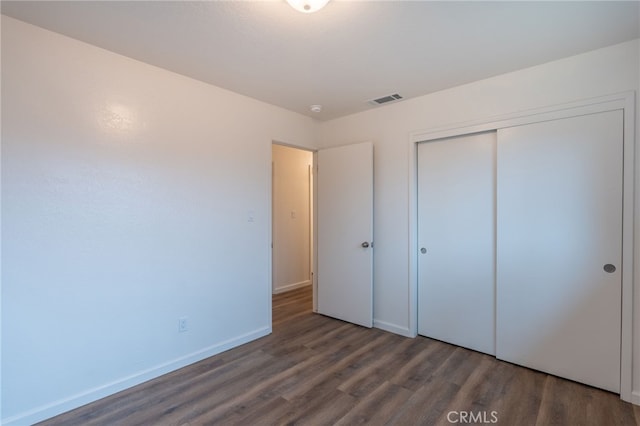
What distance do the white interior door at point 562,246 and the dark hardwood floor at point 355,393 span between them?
23cm

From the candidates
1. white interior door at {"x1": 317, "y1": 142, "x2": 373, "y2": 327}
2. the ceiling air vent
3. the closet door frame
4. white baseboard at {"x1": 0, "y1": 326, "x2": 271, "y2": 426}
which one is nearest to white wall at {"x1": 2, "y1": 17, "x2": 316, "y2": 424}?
white baseboard at {"x1": 0, "y1": 326, "x2": 271, "y2": 426}

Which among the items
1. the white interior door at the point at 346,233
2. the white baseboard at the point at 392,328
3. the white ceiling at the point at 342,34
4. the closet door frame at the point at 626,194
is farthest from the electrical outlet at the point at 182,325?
the closet door frame at the point at 626,194

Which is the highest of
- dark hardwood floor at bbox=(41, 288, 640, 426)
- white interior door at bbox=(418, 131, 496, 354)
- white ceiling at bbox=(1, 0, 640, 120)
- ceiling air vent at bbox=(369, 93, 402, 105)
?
white ceiling at bbox=(1, 0, 640, 120)

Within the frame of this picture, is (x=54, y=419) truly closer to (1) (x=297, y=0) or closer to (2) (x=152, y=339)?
(2) (x=152, y=339)

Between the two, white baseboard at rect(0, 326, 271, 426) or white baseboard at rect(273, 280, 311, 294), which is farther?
white baseboard at rect(273, 280, 311, 294)

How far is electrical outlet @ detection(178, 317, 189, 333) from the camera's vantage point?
2.62 metres

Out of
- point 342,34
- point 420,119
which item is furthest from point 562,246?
point 342,34

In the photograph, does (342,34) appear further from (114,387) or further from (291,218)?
(291,218)

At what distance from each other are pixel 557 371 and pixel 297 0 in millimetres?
3148

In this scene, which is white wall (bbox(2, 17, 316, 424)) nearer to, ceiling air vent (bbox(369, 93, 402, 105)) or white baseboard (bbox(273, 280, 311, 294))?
ceiling air vent (bbox(369, 93, 402, 105))

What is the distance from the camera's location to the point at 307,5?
163 centimetres

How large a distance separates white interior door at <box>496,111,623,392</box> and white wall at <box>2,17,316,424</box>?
238 centimetres

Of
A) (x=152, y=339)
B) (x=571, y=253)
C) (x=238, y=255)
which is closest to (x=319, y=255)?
Answer: (x=238, y=255)

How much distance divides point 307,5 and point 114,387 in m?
2.81
